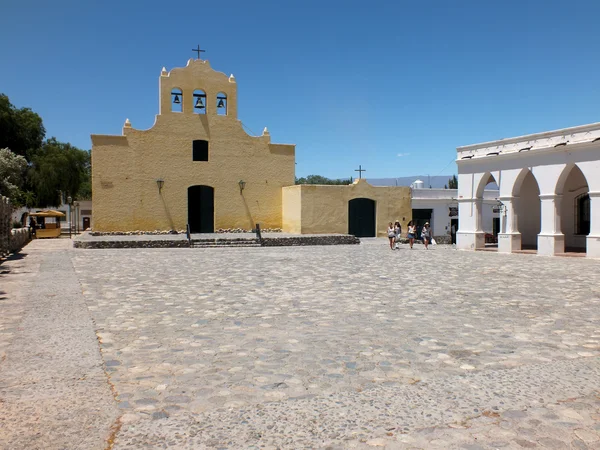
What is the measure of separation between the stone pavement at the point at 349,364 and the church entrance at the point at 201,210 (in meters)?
17.8

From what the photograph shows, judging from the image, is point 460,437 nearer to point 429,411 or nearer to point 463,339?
point 429,411

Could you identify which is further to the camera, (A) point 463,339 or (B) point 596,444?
(A) point 463,339

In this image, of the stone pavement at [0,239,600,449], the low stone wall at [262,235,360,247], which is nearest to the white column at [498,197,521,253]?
the low stone wall at [262,235,360,247]

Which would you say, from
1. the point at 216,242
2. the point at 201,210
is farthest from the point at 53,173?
→ the point at 216,242

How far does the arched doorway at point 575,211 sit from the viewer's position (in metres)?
21.3

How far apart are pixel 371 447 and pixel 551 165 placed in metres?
18.1

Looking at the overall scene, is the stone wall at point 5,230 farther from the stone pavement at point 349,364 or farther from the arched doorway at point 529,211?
the arched doorway at point 529,211

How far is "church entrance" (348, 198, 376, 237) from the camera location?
29.4 metres

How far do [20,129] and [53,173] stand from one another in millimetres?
4684

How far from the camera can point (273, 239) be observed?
23.8m

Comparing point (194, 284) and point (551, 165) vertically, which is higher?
point (551, 165)

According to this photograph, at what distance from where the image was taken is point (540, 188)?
19109 millimetres

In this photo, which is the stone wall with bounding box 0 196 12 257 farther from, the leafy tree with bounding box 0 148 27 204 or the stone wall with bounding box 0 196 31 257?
the leafy tree with bounding box 0 148 27 204

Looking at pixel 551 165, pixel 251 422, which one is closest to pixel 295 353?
pixel 251 422
